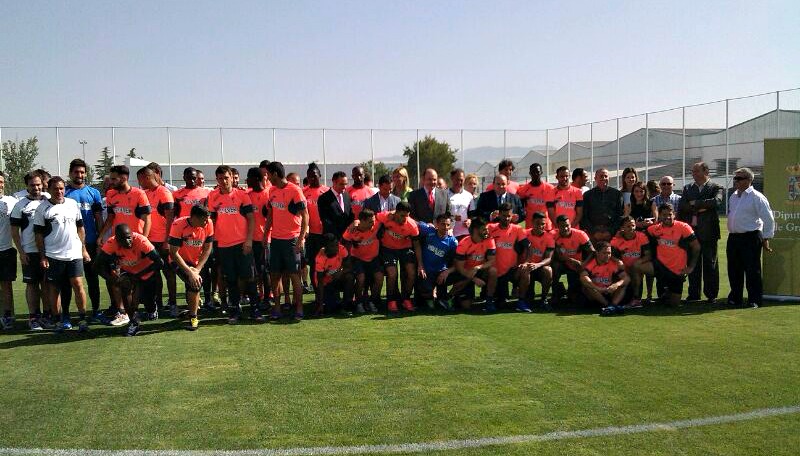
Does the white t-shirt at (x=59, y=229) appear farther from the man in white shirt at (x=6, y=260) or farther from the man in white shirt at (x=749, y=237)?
the man in white shirt at (x=749, y=237)

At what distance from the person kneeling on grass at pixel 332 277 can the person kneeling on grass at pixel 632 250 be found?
365cm

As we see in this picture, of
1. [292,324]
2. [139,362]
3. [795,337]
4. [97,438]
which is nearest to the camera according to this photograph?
[97,438]

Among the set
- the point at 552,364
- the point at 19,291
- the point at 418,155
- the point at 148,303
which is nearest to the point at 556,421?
the point at 552,364

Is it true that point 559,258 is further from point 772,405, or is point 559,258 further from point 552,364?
point 772,405

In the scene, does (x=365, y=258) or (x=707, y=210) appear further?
(x=707, y=210)

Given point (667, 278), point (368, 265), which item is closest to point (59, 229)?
point (368, 265)

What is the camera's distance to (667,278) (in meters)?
9.02

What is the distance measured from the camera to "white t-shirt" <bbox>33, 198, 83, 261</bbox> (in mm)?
7672

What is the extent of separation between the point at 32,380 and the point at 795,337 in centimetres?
717

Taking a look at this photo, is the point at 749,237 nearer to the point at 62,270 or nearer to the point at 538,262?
the point at 538,262

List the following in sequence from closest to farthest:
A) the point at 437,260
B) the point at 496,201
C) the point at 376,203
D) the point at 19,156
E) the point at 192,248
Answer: the point at 192,248
the point at 437,260
the point at 376,203
the point at 496,201
the point at 19,156

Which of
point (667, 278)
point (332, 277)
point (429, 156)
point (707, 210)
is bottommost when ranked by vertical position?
point (667, 278)

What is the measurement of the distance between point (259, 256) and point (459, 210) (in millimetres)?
3034

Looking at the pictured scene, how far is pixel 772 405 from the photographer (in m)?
4.57
